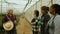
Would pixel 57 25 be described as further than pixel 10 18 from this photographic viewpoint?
No

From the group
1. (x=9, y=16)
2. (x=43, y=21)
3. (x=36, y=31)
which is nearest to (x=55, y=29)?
(x=43, y=21)

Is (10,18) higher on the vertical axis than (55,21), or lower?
lower

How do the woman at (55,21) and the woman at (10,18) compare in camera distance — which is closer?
the woman at (55,21)

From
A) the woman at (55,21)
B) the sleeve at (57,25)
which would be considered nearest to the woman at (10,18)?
the woman at (55,21)

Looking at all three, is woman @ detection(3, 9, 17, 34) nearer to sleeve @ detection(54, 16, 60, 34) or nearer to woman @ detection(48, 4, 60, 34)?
woman @ detection(48, 4, 60, 34)

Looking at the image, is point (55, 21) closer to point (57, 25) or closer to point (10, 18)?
point (57, 25)

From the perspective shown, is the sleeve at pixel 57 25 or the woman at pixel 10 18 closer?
the sleeve at pixel 57 25

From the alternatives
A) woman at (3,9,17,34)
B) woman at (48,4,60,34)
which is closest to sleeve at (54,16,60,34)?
woman at (48,4,60,34)

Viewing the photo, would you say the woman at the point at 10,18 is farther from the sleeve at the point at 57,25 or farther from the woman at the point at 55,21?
the sleeve at the point at 57,25

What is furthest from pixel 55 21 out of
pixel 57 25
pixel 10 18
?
pixel 10 18

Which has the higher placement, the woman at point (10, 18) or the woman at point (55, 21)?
the woman at point (55, 21)

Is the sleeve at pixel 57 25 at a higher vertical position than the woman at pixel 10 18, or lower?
higher

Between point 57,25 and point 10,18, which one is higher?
point 57,25

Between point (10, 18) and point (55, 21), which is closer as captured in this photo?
point (55, 21)
